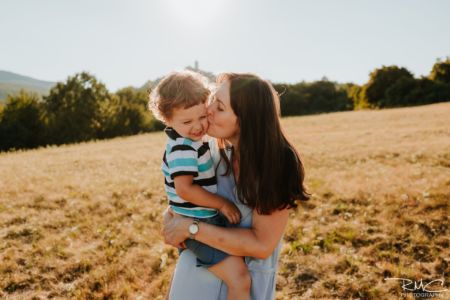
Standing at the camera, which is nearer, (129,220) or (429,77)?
(129,220)

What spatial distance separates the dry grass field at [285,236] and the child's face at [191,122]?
296 cm

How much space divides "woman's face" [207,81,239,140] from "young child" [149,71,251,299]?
23 centimetres

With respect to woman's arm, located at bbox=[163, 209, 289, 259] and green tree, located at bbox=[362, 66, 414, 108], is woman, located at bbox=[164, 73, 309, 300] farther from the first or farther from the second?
green tree, located at bbox=[362, 66, 414, 108]

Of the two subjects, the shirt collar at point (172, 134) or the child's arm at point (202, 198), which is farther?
the shirt collar at point (172, 134)

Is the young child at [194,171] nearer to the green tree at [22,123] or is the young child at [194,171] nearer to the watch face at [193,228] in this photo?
the watch face at [193,228]

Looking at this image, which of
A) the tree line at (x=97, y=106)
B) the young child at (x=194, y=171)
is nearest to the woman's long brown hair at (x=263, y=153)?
the young child at (x=194, y=171)

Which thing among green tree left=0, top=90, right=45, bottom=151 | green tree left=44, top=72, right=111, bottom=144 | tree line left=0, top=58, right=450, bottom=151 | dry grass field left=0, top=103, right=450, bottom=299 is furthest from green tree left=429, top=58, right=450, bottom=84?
green tree left=0, top=90, right=45, bottom=151

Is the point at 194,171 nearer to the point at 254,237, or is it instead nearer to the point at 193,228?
the point at 193,228

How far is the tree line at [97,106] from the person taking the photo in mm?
42656

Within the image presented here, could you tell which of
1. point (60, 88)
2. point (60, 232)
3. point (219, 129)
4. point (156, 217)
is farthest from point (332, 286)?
point (60, 88)

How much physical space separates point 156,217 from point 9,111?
4200 cm

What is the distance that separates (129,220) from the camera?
7719mm

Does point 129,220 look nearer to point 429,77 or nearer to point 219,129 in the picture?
point 219,129

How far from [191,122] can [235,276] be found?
1139 millimetres
